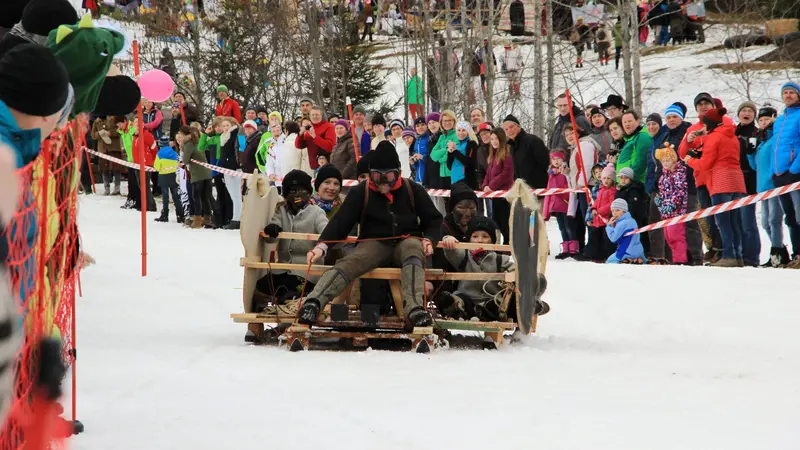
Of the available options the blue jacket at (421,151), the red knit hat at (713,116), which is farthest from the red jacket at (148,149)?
the red knit hat at (713,116)

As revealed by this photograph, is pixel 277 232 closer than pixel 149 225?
Yes

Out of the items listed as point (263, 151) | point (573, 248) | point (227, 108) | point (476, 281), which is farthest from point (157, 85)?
point (227, 108)

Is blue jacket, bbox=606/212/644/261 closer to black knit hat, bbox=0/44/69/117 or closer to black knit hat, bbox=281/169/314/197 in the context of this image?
black knit hat, bbox=281/169/314/197

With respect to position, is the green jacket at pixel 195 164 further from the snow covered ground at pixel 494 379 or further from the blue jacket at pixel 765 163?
the blue jacket at pixel 765 163

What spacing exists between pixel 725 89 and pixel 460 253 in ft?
56.2

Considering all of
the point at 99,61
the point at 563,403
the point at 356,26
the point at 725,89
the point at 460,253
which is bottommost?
the point at 563,403

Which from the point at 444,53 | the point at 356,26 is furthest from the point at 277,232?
the point at 356,26

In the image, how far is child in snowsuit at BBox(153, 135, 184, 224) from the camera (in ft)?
63.9

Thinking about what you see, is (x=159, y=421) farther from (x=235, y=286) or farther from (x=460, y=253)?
(x=235, y=286)

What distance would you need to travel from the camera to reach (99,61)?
14.5 ft

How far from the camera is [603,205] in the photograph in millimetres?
13023

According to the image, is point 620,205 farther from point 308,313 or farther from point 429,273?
point 308,313

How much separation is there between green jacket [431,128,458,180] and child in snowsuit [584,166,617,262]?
240cm

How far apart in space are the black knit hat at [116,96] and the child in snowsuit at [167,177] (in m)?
14.4
